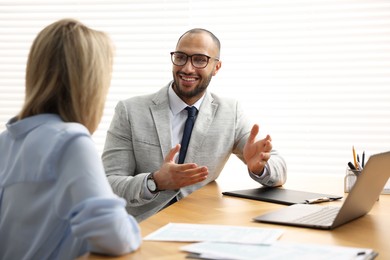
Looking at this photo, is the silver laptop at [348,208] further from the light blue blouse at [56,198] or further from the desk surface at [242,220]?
the light blue blouse at [56,198]

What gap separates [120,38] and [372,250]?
2759 millimetres

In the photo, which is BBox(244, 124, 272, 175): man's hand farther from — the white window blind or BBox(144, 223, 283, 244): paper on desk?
the white window blind

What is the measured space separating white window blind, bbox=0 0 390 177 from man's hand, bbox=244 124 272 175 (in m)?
1.15

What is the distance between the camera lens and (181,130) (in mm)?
2938

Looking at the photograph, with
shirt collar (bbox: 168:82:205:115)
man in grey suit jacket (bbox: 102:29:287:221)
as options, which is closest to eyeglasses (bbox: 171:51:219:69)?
man in grey suit jacket (bbox: 102:29:287:221)

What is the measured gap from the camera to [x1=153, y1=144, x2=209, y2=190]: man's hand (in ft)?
7.70

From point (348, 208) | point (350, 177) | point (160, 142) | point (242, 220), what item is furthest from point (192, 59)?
point (348, 208)

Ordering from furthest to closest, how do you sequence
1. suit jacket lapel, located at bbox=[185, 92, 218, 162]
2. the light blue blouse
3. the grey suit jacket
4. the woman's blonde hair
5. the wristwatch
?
suit jacket lapel, located at bbox=[185, 92, 218, 162] < the grey suit jacket < the wristwatch < the woman's blonde hair < the light blue blouse

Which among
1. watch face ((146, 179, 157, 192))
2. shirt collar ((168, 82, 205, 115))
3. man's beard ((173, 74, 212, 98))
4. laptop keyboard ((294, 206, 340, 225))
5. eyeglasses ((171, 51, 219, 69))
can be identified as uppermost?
eyeglasses ((171, 51, 219, 69))

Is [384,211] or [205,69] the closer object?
[384,211]

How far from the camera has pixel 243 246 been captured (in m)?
1.54

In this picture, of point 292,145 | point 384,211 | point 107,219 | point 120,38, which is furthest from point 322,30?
point 107,219

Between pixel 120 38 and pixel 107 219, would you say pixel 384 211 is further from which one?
pixel 120 38

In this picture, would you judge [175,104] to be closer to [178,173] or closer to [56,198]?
[178,173]
